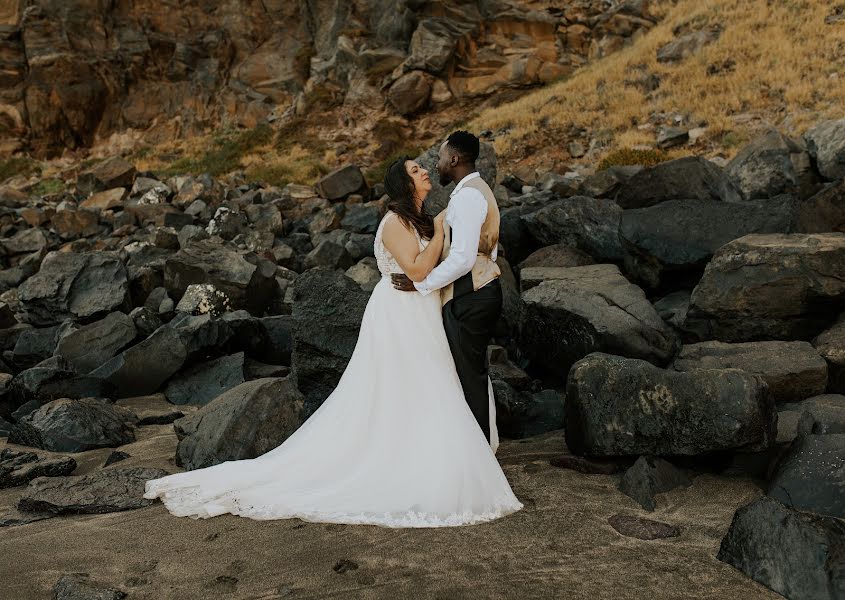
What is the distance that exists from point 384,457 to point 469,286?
1299 mm

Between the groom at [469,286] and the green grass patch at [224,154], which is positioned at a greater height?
the green grass patch at [224,154]

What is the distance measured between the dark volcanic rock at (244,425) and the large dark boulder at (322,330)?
1087mm

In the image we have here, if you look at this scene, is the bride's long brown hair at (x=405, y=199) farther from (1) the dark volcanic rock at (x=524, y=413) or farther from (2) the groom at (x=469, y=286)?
(1) the dark volcanic rock at (x=524, y=413)

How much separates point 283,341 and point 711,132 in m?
16.0

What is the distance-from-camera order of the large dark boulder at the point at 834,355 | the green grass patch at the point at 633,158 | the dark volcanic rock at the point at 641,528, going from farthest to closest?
the green grass patch at the point at 633,158, the large dark boulder at the point at 834,355, the dark volcanic rock at the point at 641,528

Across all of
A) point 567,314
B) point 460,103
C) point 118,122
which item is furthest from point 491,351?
point 118,122

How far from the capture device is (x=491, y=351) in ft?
26.1

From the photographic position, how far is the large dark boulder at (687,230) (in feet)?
26.9

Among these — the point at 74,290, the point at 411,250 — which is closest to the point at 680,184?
the point at 411,250

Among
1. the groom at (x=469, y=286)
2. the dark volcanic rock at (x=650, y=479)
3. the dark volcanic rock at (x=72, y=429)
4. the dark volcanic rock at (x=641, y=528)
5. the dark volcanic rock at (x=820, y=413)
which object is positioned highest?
the groom at (x=469, y=286)

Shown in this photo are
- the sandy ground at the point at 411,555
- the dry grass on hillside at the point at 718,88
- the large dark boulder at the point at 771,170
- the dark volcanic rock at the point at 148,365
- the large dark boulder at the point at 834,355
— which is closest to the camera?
the sandy ground at the point at 411,555

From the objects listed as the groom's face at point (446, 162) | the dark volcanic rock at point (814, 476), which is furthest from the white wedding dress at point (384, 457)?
the dark volcanic rock at point (814, 476)

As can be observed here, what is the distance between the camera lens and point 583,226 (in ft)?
32.1

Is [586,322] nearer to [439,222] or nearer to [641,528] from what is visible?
[439,222]
